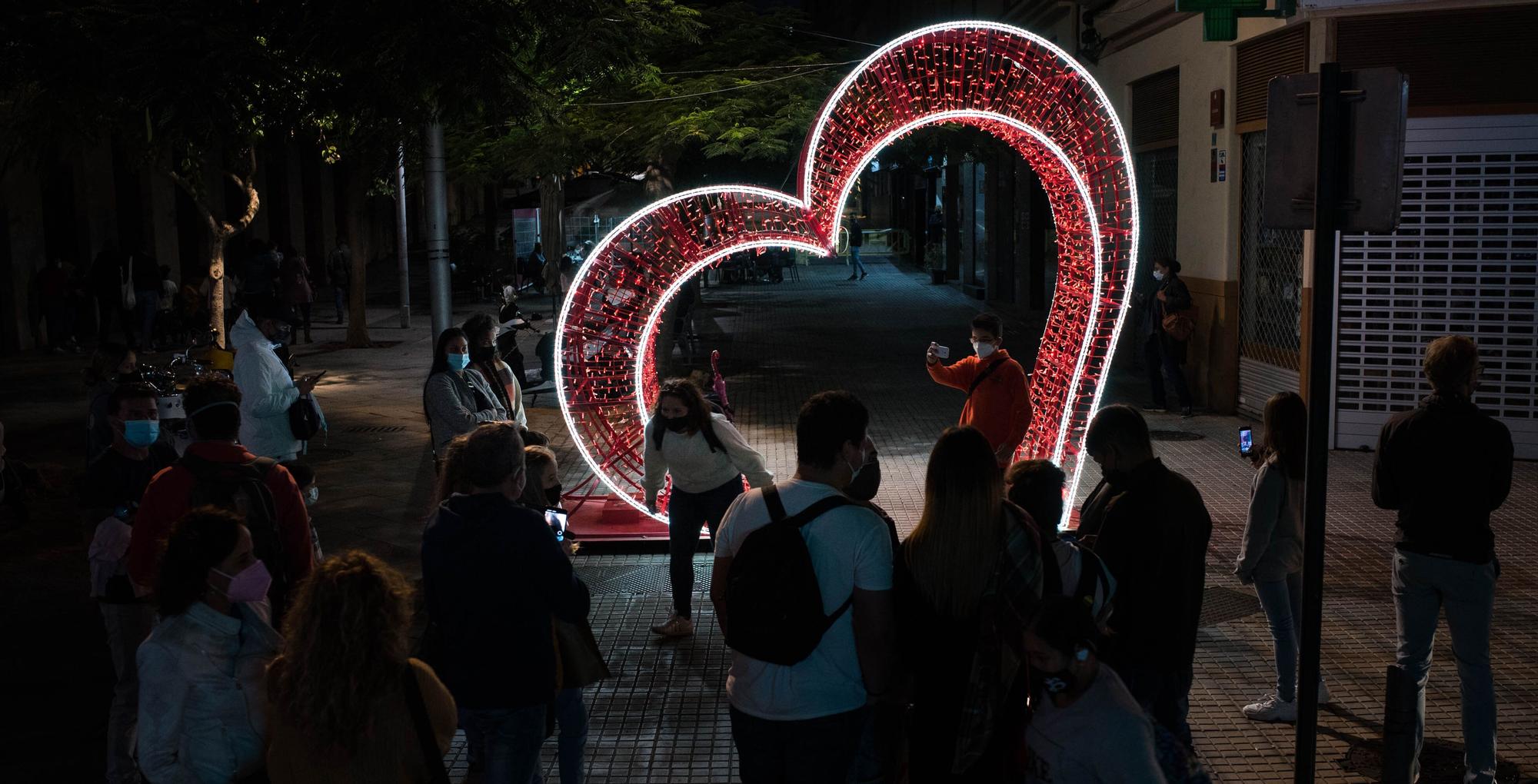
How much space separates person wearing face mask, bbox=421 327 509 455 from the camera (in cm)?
802

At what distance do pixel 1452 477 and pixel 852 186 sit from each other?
443 cm

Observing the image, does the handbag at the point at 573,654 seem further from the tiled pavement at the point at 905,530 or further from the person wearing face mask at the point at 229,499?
the tiled pavement at the point at 905,530

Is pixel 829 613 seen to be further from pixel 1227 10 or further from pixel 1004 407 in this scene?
pixel 1227 10

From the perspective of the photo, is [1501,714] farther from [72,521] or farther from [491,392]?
[72,521]

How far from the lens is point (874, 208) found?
244ft

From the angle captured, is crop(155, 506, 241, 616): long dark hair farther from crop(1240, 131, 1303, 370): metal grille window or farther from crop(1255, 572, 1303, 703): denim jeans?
crop(1240, 131, 1303, 370): metal grille window

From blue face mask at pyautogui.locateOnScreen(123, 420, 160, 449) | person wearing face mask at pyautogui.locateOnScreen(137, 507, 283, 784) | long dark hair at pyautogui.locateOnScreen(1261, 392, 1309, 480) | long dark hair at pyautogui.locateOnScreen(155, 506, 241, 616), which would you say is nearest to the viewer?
person wearing face mask at pyautogui.locateOnScreen(137, 507, 283, 784)

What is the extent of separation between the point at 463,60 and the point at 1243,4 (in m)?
6.07

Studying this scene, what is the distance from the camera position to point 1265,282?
45.1ft

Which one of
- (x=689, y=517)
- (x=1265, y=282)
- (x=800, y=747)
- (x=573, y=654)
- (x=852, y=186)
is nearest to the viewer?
(x=800, y=747)

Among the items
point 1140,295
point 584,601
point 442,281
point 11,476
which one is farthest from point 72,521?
point 1140,295

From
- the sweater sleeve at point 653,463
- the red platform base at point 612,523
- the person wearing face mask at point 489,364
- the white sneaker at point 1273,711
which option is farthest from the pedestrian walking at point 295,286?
the white sneaker at point 1273,711

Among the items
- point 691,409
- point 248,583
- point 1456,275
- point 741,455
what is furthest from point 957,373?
point 1456,275

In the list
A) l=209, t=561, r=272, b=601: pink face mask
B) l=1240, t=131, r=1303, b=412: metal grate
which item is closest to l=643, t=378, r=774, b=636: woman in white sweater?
l=209, t=561, r=272, b=601: pink face mask
